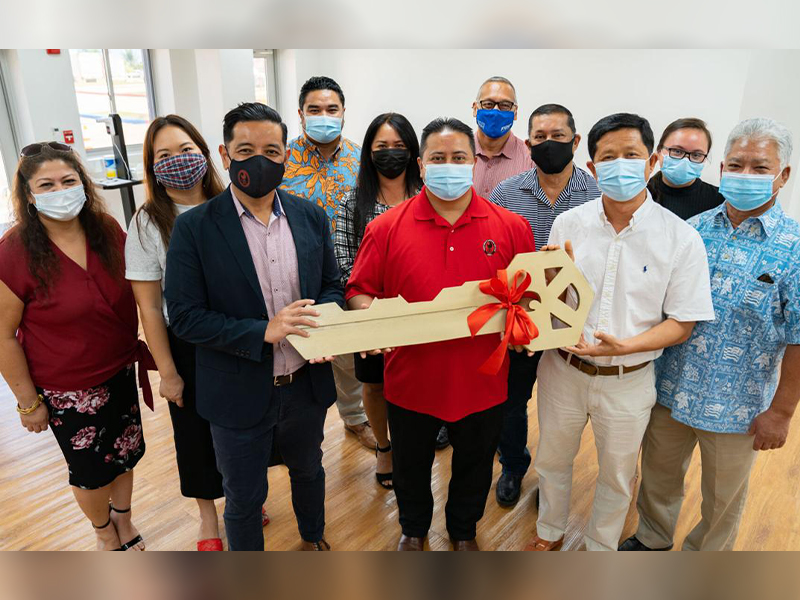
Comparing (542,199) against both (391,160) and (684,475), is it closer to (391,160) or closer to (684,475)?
(391,160)

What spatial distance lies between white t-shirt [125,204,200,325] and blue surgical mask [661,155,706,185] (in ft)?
6.75

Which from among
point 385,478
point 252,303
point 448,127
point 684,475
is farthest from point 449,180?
point 385,478

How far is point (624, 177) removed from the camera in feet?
5.24

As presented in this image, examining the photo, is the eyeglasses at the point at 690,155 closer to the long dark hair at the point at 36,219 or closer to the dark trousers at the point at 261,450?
the dark trousers at the point at 261,450

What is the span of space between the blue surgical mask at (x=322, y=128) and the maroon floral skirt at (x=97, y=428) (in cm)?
127

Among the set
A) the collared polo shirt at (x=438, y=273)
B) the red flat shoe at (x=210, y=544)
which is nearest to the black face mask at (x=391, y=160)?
the collared polo shirt at (x=438, y=273)

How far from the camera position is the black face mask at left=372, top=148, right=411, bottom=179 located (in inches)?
85.9

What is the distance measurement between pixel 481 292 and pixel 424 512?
100 cm

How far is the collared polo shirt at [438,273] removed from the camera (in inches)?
64.6

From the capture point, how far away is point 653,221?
64.1 inches

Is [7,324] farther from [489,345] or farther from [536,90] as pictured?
[536,90]

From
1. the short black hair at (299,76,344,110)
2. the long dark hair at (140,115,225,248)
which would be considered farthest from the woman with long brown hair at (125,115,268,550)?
the short black hair at (299,76,344,110)

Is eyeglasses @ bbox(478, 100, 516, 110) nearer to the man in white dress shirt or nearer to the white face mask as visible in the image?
the man in white dress shirt
